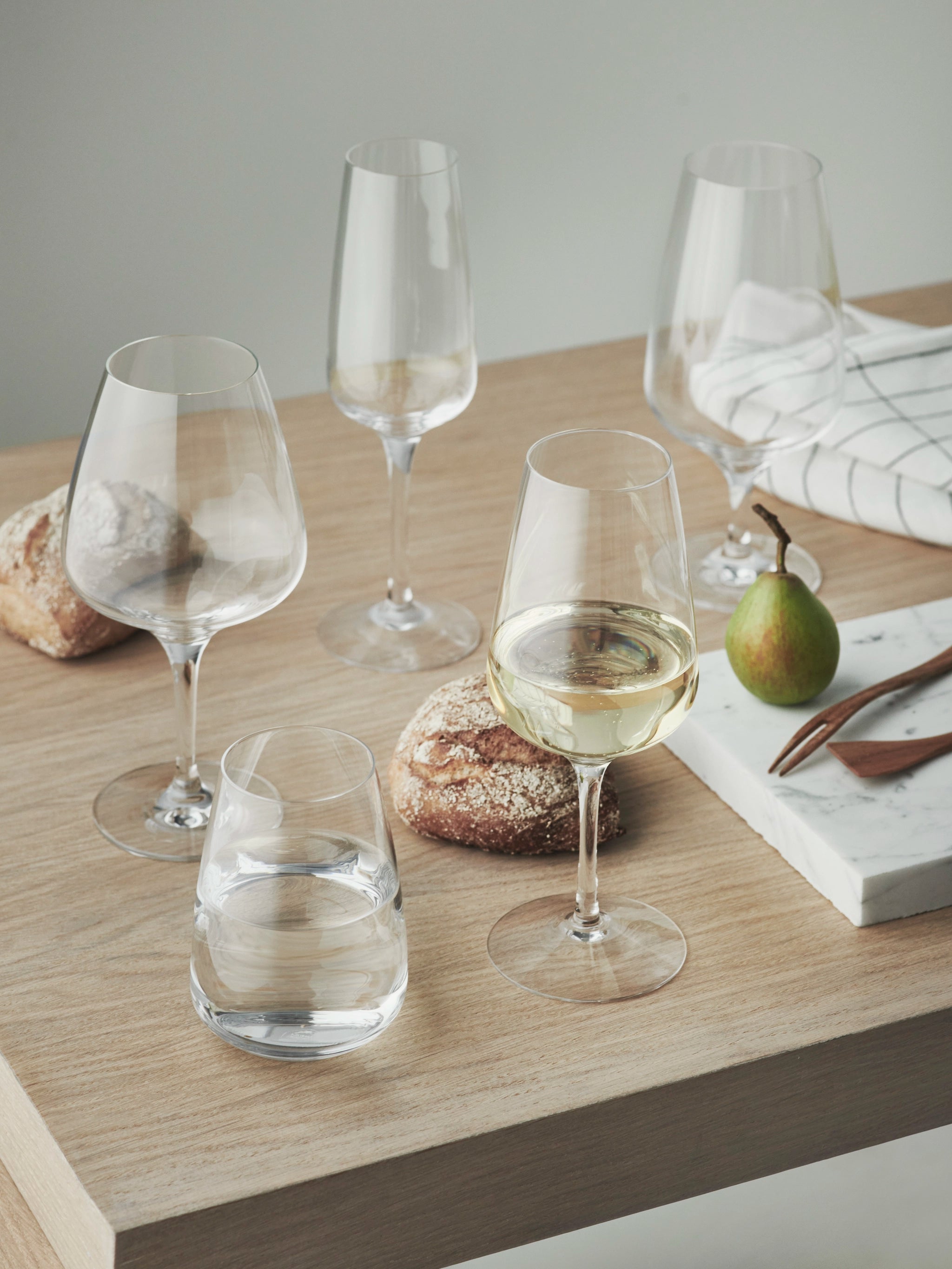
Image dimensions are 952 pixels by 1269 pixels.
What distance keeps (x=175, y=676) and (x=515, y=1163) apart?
34 centimetres

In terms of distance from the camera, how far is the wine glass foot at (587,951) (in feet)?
2.37

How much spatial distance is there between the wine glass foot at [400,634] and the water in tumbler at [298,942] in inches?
13.8

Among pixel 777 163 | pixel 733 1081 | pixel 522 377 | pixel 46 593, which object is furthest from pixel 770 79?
pixel 733 1081

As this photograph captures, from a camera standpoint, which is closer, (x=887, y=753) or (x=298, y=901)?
(x=298, y=901)

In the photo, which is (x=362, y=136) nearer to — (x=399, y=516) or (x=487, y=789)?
(x=399, y=516)

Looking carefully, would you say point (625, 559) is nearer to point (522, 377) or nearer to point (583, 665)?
point (583, 665)

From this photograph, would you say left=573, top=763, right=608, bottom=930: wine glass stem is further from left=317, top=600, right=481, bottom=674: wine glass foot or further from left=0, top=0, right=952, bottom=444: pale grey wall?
left=0, top=0, right=952, bottom=444: pale grey wall

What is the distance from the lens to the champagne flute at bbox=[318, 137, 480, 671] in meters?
0.96

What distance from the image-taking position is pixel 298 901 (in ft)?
2.13

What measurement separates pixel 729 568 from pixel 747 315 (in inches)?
8.0

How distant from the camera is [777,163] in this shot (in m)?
1.07

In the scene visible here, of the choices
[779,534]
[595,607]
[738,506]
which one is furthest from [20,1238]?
[738,506]

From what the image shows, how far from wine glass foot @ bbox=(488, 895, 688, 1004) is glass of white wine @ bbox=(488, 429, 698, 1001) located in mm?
13

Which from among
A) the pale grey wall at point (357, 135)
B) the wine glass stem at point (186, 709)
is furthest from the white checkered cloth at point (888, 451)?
the pale grey wall at point (357, 135)
